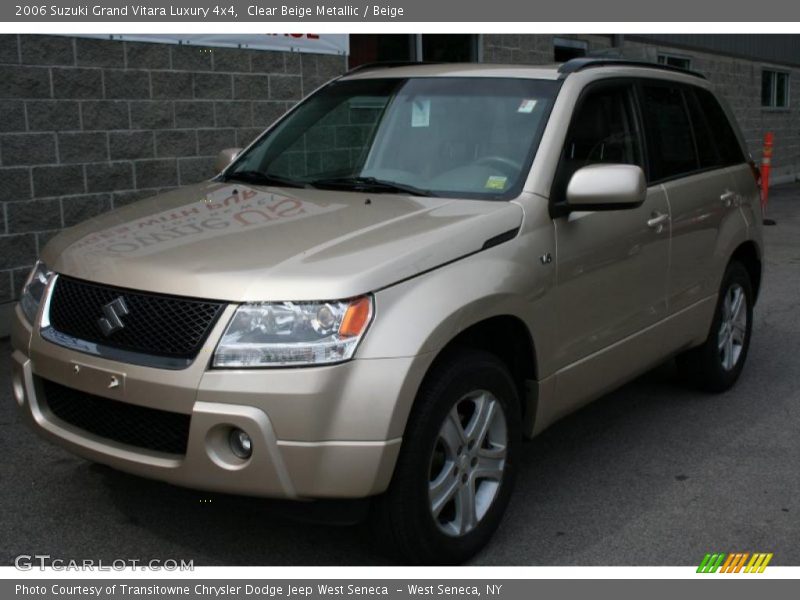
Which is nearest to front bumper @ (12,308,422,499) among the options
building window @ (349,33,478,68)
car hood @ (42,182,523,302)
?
car hood @ (42,182,523,302)

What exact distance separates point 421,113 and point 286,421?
6.40 ft

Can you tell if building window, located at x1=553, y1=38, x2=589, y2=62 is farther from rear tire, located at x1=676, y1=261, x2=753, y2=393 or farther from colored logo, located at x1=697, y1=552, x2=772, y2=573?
colored logo, located at x1=697, y1=552, x2=772, y2=573

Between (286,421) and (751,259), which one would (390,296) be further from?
(751,259)

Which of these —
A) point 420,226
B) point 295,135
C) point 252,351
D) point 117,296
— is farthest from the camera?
point 295,135

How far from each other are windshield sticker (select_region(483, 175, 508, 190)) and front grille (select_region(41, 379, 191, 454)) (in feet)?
5.37

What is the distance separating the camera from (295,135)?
5004mm

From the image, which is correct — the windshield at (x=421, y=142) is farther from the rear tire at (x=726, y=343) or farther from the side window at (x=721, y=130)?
the rear tire at (x=726, y=343)

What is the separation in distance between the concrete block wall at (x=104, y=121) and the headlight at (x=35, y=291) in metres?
3.16

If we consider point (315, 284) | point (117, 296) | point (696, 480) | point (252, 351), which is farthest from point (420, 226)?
point (696, 480)

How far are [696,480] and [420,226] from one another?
1.95 m

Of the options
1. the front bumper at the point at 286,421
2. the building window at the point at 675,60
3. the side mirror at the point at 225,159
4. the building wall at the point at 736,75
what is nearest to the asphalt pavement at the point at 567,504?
the front bumper at the point at 286,421

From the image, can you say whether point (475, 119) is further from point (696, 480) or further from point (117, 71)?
point (117, 71)

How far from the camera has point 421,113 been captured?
4.58 m

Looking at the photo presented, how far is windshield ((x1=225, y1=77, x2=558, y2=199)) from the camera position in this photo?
4254 millimetres
